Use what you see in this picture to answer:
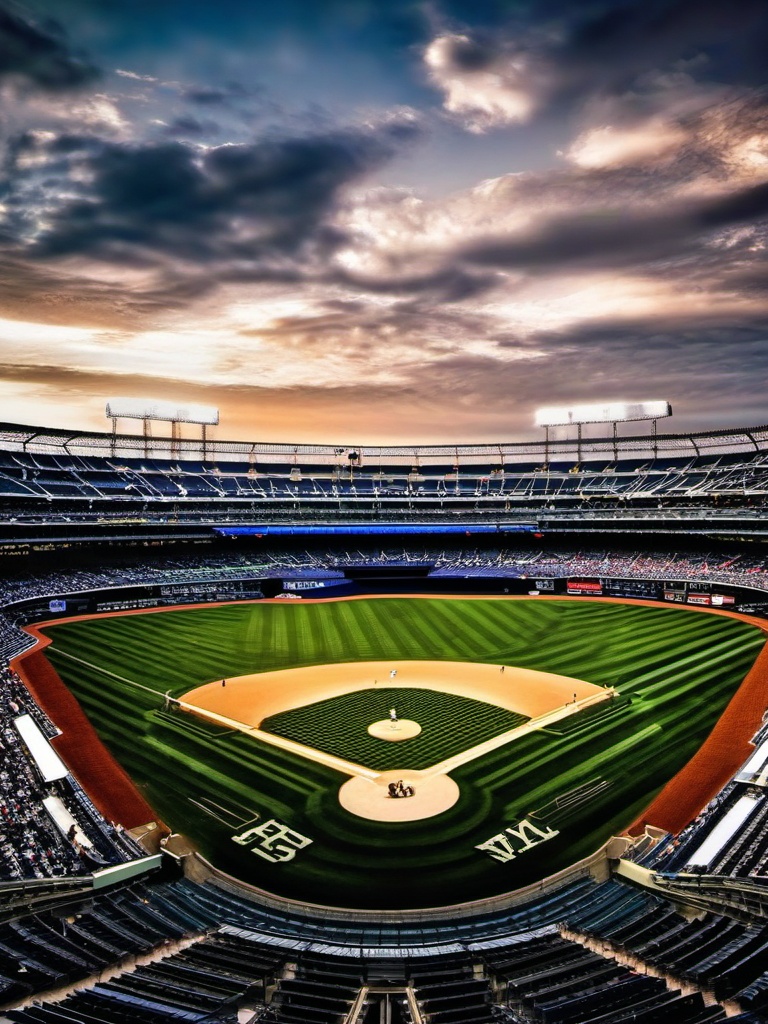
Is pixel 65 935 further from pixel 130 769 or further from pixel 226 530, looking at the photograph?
pixel 226 530

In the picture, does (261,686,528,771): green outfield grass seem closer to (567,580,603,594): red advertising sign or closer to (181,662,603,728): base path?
(181,662,603,728): base path

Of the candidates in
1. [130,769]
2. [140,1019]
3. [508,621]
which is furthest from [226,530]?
[140,1019]

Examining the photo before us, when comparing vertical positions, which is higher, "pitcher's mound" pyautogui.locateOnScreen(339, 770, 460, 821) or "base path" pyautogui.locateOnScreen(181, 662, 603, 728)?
"base path" pyautogui.locateOnScreen(181, 662, 603, 728)

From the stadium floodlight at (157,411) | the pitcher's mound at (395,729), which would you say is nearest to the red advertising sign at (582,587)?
the pitcher's mound at (395,729)

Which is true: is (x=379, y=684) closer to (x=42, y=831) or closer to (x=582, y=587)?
(x=42, y=831)

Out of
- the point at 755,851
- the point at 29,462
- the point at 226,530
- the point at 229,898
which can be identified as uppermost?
the point at 29,462

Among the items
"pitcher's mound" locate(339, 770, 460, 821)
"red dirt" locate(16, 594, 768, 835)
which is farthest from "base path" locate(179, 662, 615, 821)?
"red dirt" locate(16, 594, 768, 835)
